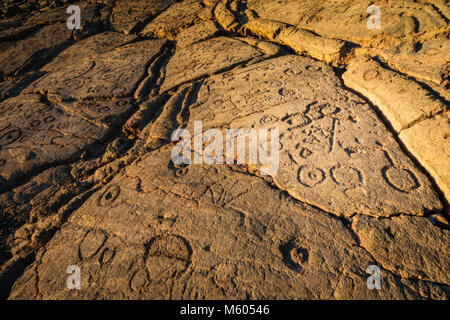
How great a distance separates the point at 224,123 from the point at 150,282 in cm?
153

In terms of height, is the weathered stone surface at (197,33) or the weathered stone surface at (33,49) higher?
the weathered stone surface at (197,33)

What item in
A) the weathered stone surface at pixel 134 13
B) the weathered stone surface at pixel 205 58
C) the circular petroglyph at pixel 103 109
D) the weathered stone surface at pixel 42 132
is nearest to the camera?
the weathered stone surface at pixel 42 132

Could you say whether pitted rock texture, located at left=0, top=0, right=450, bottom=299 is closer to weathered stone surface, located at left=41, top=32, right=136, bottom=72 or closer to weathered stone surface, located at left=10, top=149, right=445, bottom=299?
weathered stone surface, located at left=10, top=149, right=445, bottom=299

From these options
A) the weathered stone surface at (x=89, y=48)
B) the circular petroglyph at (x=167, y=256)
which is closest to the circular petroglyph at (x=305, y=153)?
the circular petroglyph at (x=167, y=256)

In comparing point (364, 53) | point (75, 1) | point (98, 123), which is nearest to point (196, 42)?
point (98, 123)

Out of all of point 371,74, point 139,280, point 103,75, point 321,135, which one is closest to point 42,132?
point 103,75

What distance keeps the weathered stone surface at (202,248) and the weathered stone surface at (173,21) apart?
12.4 feet

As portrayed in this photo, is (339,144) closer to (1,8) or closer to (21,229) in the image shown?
(21,229)

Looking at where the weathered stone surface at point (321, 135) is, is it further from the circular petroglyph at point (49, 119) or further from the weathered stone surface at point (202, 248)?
the circular petroglyph at point (49, 119)

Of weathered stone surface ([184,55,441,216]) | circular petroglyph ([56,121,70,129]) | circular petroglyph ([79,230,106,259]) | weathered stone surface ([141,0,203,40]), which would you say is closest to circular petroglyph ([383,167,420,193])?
weathered stone surface ([184,55,441,216])

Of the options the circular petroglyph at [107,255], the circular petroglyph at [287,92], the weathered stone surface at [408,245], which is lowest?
the circular petroglyph at [107,255]

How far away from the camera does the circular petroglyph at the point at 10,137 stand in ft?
7.58

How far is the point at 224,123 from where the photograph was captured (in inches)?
88.7

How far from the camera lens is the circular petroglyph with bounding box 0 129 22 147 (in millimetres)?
2311
